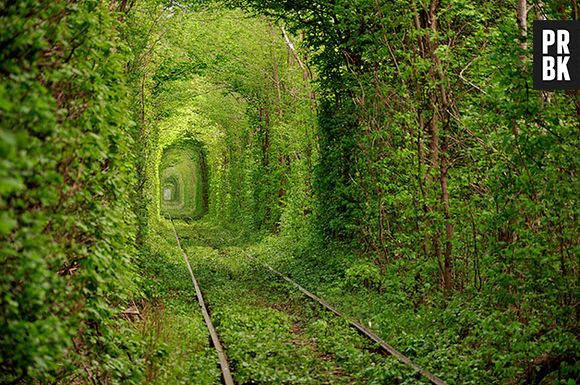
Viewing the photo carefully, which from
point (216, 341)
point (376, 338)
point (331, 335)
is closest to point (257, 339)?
point (216, 341)

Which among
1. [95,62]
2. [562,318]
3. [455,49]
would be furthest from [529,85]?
[455,49]

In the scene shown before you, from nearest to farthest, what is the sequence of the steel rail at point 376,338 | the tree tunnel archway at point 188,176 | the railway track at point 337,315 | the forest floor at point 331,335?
the forest floor at point 331,335, the steel rail at point 376,338, the railway track at point 337,315, the tree tunnel archway at point 188,176

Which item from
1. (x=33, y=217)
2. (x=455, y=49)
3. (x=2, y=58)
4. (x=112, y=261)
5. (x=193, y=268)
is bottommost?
(x=193, y=268)

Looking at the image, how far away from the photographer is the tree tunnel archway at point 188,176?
72.2m

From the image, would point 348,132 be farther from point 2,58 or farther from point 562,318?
point 2,58

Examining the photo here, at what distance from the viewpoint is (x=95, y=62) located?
6504 millimetres

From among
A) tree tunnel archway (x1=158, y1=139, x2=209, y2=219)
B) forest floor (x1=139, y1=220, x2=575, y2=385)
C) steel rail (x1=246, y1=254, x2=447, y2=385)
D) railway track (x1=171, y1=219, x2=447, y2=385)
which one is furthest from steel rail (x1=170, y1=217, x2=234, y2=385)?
tree tunnel archway (x1=158, y1=139, x2=209, y2=219)

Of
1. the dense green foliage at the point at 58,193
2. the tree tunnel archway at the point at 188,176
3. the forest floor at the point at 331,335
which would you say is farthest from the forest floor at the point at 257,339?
the tree tunnel archway at the point at 188,176

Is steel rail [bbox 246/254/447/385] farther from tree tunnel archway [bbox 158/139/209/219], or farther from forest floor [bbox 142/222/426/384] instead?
tree tunnel archway [bbox 158/139/209/219]

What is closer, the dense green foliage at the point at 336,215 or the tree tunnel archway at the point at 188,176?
the dense green foliage at the point at 336,215

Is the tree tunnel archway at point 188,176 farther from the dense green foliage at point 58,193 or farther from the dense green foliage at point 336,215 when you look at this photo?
the dense green foliage at point 58,193

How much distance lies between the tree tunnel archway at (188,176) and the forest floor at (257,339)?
155 ft

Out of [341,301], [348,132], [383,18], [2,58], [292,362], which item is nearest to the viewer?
[2,58]

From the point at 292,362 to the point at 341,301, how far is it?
4.69 metres
